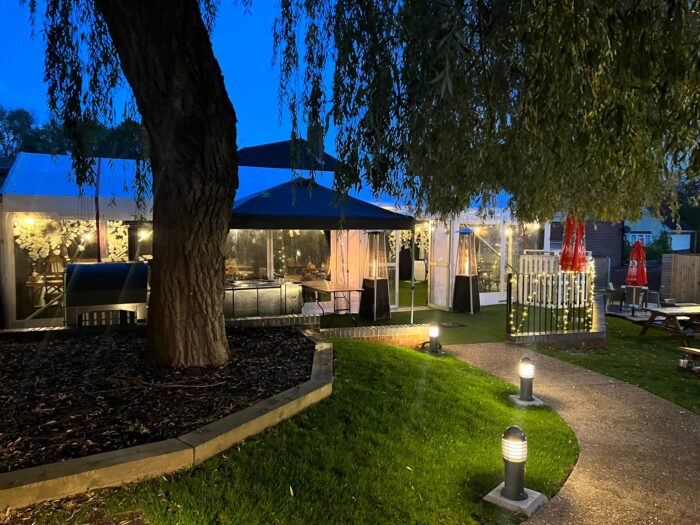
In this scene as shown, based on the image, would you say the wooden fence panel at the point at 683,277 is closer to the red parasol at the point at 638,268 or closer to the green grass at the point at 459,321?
the red parasol at the point at 638,268

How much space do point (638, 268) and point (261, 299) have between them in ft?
30.7

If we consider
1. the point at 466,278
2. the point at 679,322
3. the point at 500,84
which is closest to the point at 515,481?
the point at 500,84

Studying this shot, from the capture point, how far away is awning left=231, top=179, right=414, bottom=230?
7.21m

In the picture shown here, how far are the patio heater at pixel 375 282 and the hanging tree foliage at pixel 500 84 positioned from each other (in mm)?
3841

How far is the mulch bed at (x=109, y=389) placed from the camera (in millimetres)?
3428

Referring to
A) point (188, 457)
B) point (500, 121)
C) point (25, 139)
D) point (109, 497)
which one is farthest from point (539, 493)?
point (25, 139)

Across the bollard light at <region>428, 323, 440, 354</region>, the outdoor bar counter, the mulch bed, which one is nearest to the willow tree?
the mulch bed

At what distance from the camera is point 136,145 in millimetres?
6945

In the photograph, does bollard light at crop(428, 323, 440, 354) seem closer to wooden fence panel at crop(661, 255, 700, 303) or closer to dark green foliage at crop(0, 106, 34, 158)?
wooden fence panel at crop(661, 255, 700, 303)

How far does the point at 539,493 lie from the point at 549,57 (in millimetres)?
3300

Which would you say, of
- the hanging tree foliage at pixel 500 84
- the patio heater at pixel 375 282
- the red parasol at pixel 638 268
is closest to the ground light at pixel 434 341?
the hanging tree foliage at pixel 500 84

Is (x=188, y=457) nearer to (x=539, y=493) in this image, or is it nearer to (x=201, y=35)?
(x=539, y=493)

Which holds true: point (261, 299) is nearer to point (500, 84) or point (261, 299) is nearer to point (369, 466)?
point (500, 84)

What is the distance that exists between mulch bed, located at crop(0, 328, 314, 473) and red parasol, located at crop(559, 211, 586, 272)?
7222mm
